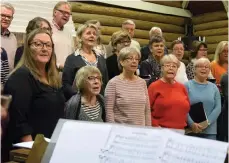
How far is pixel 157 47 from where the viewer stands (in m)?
3.84

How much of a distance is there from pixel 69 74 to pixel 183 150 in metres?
2.06

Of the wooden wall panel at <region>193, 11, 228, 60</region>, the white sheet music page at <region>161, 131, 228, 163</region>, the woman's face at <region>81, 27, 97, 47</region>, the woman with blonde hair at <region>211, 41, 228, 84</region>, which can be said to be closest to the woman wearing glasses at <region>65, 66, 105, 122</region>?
the woman's face at <region>81, 27, 97, 47</region>

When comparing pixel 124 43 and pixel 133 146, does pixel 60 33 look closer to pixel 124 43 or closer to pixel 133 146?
pixel 124 43

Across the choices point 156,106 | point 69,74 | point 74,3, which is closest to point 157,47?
point 156,106

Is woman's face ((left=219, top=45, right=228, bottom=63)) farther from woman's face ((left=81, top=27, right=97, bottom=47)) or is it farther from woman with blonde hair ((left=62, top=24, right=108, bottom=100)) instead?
woman's face ((left=81, top=27, right=97, bottom=47))

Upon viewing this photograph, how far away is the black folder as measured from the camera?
141 inches

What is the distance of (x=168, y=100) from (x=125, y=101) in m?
0.54

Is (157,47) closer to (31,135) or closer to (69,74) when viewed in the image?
(69,74)

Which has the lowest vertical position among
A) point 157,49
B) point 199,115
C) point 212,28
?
point 199,115

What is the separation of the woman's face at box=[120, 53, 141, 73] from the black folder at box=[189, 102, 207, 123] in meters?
0.83

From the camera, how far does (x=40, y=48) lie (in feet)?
7.29

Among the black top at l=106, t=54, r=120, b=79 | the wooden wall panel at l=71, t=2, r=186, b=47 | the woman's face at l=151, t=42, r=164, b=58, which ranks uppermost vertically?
the wooden wall panel at l=71, t=2, r=186, b=47

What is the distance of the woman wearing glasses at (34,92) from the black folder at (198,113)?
169 cm

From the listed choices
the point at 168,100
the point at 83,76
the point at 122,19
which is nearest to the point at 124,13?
the point at 122,19
